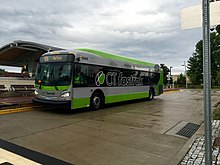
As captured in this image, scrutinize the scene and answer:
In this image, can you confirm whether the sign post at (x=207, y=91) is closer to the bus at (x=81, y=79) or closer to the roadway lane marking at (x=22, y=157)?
the roadway lane marking at (x=22, y=157)

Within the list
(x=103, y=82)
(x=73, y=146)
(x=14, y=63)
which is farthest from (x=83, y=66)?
(x=14, y=63)

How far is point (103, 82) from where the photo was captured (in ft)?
36.7

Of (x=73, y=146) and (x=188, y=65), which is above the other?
(x=188, y=65)

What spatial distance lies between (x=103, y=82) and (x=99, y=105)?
4.20ft

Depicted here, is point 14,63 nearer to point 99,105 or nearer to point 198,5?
point 99,105

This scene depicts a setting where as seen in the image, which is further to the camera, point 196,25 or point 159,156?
point 159,156

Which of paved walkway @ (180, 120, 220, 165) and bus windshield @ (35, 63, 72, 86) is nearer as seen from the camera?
paved walkway @ (180, 120, 220, 165)

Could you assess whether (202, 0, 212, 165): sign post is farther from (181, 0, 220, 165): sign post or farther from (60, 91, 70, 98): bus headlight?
(60, 91, 70, 98): bus headlight

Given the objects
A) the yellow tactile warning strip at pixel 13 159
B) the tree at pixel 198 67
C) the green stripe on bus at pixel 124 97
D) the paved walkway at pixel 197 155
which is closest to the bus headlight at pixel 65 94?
the green stripe on bus at pixel 124 97

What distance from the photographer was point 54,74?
934 cm

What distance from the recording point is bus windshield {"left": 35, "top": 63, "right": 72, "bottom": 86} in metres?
9.09

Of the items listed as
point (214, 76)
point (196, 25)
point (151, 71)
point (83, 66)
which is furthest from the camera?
point (214, 76)

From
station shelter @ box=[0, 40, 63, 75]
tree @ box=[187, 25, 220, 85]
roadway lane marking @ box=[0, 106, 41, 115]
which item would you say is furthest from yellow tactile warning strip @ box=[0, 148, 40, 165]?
tree @ box=[187, 25, 220, 85]

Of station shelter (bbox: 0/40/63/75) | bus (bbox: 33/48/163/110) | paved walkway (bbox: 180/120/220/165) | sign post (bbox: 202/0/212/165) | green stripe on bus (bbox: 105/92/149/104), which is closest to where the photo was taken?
sign post (bbox: 202/0/212/165)
